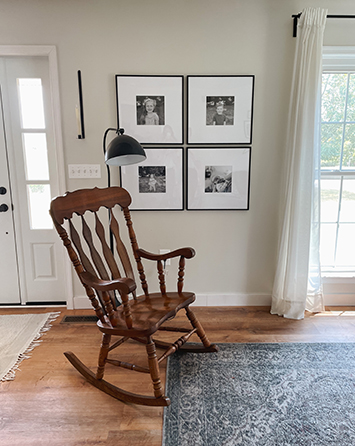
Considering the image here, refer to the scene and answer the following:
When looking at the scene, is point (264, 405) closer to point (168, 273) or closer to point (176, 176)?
point (168, 273)

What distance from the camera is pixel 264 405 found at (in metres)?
1.54

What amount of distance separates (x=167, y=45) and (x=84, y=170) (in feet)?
3.70

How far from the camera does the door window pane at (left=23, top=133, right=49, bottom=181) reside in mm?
2449

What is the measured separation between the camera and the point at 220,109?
2.32 m

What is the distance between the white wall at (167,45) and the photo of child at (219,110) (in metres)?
0.20

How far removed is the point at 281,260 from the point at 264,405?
3.73ft

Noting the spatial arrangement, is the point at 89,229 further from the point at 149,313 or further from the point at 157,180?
the point at 157,180

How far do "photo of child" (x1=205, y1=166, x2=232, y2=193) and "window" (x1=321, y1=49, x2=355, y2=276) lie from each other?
79 centimetres

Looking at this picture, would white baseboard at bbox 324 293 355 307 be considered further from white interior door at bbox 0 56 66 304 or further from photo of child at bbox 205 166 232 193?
white interior door at bbox 0 56 66 304

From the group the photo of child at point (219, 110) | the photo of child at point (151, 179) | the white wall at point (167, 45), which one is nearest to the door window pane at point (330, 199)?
the white wall at point (167, 45)

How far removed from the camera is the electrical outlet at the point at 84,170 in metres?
2.38

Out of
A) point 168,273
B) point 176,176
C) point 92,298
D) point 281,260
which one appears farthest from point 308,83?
point 92,298

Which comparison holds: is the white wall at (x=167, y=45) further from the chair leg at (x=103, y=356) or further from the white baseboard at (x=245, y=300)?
the chair leg at (x=103, y=356)

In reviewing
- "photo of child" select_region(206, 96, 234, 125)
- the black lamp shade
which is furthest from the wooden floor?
"photo of child" select_region(206, 96, 234, 125)
